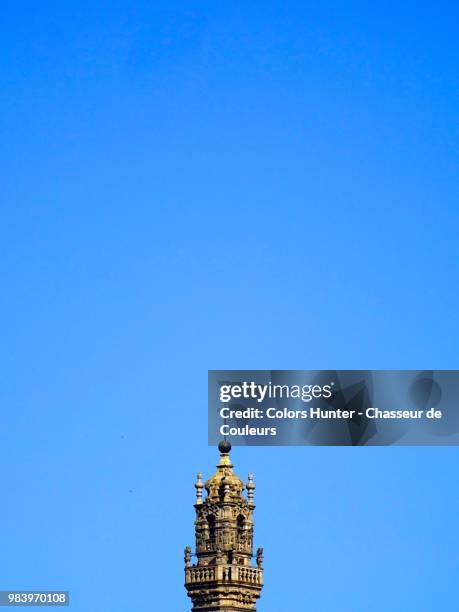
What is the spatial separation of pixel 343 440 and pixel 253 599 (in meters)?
32.6

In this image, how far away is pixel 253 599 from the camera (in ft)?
607

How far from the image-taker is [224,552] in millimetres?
184000

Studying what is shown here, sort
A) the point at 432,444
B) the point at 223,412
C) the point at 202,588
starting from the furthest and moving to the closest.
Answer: the point at 202,588
the point at 223,412
the point at 432,444

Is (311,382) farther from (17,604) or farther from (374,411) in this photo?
(17,604)

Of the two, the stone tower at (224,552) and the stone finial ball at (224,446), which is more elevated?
the stone finial ball at (224,446)

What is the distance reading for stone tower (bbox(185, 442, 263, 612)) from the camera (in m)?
183

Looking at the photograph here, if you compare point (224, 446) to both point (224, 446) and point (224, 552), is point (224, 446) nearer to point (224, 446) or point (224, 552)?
point (224, 446)

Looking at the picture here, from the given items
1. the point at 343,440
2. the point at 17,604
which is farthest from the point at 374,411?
the point at 17,604

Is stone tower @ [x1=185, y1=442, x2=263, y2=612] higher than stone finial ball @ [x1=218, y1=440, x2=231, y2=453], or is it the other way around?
stone finial ball @ [x1=218, y1=440, x2=231, y2=453]

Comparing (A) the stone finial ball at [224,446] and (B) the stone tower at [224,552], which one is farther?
(A) the stone finial ball at [224,446]

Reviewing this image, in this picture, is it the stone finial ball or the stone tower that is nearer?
the stone tower

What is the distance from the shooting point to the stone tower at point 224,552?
183375mm

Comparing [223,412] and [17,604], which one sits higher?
[223,412]

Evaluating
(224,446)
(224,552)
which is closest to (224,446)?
(224,446)
